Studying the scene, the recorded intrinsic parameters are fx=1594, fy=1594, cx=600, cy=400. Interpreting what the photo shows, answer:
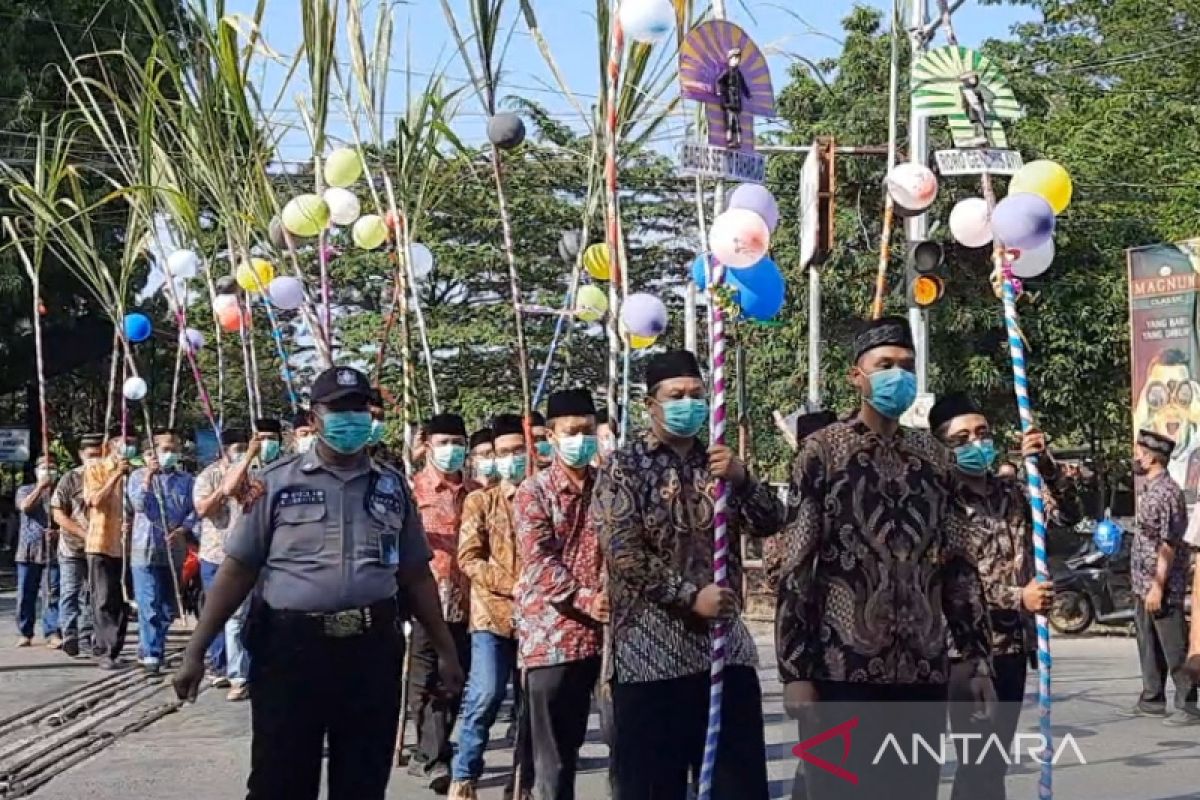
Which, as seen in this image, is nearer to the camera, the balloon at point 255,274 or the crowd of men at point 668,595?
the crowd of men at point 668,595

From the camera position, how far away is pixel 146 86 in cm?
833

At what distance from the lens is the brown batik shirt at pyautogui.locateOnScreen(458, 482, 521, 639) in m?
7.18

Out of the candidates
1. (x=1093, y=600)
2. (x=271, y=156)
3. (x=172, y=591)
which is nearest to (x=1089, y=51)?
(x=1093, y=600)

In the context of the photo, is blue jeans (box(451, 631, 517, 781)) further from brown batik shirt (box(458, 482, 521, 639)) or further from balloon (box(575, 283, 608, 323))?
balloon (box(575, 283, 608, 323))

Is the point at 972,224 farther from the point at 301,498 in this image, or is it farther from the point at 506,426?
the point at 301,498

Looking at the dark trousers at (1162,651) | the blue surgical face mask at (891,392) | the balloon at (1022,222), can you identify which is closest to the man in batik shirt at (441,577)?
the balloon at (1022,222)

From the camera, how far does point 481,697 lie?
719cm

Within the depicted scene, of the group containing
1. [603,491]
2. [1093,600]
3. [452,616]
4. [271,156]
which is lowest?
[1093,600]

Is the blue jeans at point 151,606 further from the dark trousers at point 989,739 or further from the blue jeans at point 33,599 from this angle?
the dark trousers at point 989,739

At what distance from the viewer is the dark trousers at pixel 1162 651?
9.94 meters

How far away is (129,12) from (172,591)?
11.8 metres

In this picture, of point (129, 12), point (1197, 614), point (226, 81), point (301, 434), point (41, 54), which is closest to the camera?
point (1197, 614)

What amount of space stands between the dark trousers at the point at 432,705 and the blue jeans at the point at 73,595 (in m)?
5.96

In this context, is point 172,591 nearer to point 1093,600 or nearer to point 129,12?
point 1093,600
